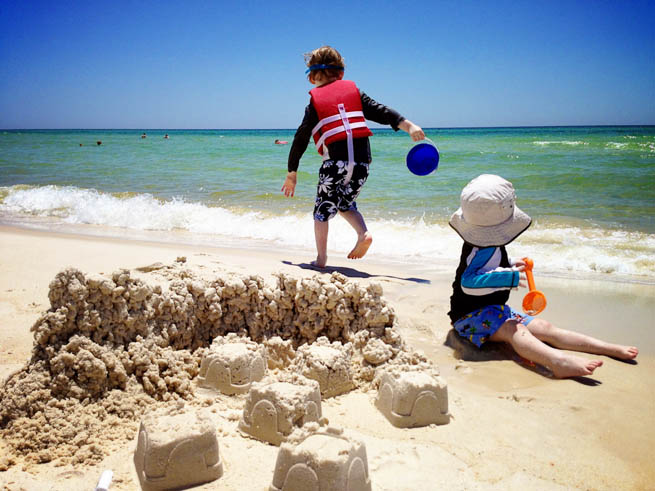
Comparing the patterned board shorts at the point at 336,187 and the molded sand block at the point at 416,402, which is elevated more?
the patterned board shorts at the point at 336,187

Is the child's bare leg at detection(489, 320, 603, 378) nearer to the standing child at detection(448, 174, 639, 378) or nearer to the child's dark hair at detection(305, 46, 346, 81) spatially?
the standing child at detection(448, 174, 639, 378)

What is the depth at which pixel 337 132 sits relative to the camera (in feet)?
11.7

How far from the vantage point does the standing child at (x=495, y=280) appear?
255 cm

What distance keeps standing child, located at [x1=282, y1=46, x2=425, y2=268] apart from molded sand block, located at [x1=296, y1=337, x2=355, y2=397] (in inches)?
65.6

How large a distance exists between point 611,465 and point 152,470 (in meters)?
1.45

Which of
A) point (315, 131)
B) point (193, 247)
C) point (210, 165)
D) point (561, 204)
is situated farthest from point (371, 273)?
point (210, 165)

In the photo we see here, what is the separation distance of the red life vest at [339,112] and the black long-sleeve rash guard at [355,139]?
0.12 feet

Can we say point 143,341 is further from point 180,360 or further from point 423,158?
point 423,158

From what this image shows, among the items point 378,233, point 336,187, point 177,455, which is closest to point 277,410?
point 177,455

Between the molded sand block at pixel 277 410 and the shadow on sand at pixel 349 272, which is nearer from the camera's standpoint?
the molded sand block at pixel 277 410

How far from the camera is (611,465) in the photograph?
66.8 inches

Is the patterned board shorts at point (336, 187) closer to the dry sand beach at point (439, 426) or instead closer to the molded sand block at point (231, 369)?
the dry sand beach at point (439, 426)

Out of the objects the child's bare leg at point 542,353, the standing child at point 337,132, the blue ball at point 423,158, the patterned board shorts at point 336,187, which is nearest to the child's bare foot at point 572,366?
the child's bare leg at point 542,353

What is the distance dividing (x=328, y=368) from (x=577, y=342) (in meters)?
1.36
